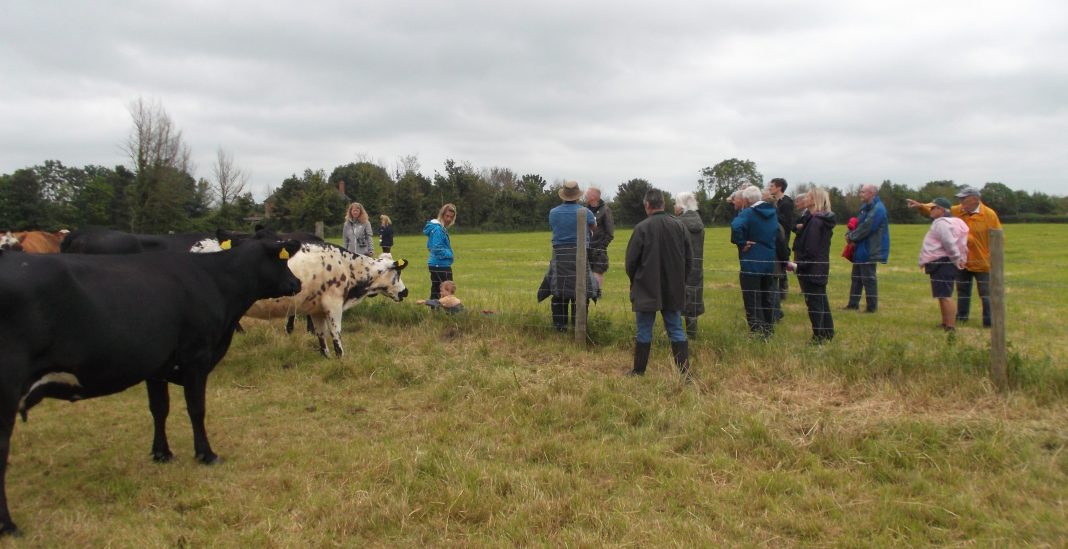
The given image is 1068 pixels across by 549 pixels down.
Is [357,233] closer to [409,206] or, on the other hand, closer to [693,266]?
[693,266]

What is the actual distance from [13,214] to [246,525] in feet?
191

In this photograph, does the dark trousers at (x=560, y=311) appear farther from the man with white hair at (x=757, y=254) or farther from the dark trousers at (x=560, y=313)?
the man with white hair at (x=757, y=254)

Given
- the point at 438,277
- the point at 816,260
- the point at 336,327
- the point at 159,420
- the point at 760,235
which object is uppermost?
the point at 760,235

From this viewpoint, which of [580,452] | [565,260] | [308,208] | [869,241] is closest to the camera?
[580,452]

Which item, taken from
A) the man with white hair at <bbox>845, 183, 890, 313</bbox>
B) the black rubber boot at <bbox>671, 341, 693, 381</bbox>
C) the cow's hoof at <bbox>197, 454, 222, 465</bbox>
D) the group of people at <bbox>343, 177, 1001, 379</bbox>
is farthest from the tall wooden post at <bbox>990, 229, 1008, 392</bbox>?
the cow's hoof at <bbox>197, 454, 222, 465</bbox>

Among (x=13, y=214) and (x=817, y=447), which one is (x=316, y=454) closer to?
(x=817, y=447)

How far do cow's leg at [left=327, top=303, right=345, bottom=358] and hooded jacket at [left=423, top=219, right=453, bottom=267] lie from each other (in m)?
1.99

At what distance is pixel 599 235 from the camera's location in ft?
29.3

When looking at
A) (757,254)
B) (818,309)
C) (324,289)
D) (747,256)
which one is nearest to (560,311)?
(747,256)

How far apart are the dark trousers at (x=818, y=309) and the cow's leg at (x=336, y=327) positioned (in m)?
5.77

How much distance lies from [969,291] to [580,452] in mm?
8331

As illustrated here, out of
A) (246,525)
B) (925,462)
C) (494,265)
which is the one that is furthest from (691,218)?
(494,265)

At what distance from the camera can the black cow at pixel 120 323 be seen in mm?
3795

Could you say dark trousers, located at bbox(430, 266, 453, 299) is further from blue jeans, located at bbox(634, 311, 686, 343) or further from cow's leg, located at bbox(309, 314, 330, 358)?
blue jeans, located at bbox(634, 311, 686, 343)
